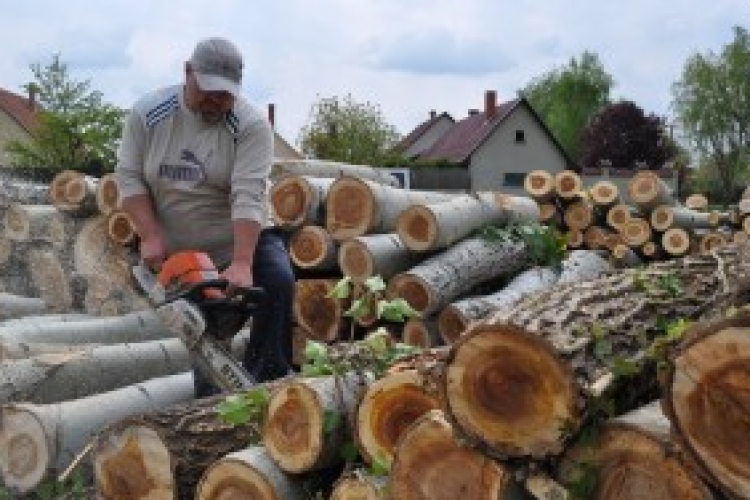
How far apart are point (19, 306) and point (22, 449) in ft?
11.3

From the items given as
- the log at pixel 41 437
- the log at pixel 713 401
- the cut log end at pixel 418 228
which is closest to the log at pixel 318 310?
the cut log end at pixel 418 228

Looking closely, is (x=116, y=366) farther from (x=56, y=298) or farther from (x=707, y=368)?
(x=707, y=368)

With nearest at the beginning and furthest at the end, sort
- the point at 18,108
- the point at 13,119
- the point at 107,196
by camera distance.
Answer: the point at 107,196
the point at 13,119
the point at 18,108

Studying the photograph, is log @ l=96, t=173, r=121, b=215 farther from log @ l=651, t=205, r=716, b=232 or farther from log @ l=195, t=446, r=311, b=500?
log @ l=651, t=205, r=716, b=232

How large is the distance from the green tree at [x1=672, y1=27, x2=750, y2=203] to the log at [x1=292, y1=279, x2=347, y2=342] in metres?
62.6

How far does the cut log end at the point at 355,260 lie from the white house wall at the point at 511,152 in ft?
140

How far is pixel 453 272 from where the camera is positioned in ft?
26.6

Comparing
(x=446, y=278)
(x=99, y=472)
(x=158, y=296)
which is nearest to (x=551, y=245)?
(x=446, y=278)

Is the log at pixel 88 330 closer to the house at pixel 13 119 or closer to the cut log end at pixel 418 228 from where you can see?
the cut log end at pixel 418 228

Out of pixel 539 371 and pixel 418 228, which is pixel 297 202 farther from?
pixel 539 371

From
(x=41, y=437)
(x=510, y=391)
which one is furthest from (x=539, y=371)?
(x=41, y=437)

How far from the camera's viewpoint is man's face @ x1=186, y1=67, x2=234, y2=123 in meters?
5.30

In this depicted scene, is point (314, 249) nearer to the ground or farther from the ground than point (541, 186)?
nearer to the ground

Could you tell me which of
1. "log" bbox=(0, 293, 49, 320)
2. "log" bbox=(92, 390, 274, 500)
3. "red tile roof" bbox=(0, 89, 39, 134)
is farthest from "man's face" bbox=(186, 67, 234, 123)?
"red tile roof" bbox=(0, 89, 39, 134)
